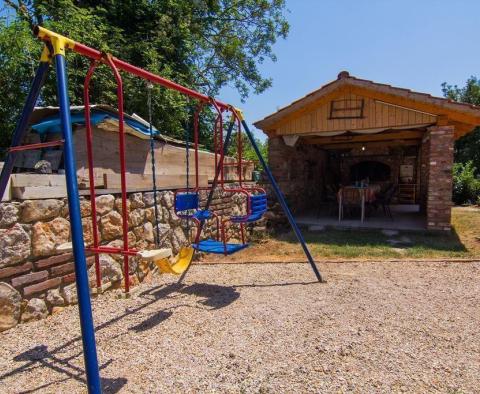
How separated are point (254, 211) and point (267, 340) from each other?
143 centimetres

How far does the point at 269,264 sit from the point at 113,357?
3161mm

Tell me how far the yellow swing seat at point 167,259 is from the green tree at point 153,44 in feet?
5.22

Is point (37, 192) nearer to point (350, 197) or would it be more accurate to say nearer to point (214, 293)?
point (214, 293)

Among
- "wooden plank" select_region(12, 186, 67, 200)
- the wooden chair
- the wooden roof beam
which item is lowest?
the wooden chair

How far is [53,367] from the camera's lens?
8.30ft

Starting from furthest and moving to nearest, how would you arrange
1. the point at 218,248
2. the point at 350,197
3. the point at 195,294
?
the point at 350,197 < the point at 195,294 < the point at 218,248

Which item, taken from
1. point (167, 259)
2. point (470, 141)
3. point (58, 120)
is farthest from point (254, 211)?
point (470, 141)

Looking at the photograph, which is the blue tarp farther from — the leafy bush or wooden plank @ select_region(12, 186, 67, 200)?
the leafy bush

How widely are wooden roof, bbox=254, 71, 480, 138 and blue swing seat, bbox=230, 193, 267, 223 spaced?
4.87 meters

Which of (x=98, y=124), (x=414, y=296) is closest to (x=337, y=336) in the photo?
(x=414, y=296)

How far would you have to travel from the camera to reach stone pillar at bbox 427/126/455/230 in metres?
7.11

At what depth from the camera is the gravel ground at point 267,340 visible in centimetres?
233

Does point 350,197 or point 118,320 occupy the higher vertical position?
point 350,197

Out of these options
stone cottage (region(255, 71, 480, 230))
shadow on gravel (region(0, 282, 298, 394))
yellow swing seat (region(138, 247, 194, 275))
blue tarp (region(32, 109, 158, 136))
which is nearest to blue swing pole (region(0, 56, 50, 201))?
yellow swing seat (region(138, 247, 194, 275))
